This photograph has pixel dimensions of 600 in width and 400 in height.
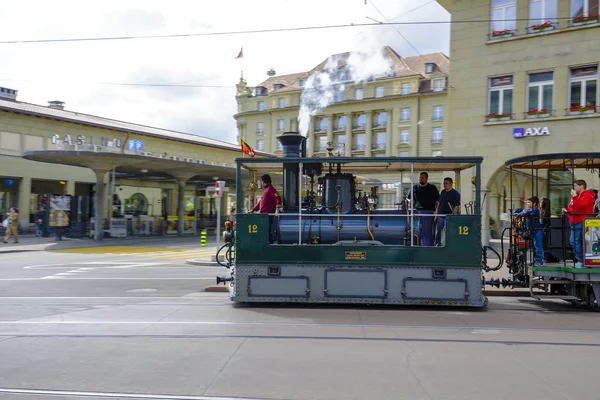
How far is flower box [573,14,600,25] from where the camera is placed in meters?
18.2

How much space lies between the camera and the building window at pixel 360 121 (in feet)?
206

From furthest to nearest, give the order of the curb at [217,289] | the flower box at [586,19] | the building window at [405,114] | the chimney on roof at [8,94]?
the building window at [405,114], the chimney on roof at [8,94], the flower box at [586,19], the curb at [217,289]

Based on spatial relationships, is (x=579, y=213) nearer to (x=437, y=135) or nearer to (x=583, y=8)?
(x=583, y=8)

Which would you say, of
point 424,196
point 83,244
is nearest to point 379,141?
point 83,244

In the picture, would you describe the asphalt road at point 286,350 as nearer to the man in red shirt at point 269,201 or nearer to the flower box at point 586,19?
the man in red shirt at point 269,201

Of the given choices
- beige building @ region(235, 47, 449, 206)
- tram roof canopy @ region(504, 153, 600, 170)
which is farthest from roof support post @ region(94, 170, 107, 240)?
beige building @ region(235, 47, 449, 206)

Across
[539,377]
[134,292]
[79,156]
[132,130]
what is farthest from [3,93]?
[539,377]

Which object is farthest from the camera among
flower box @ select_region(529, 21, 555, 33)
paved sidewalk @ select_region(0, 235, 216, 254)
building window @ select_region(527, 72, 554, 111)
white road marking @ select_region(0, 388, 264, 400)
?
paved sidewalk @ select_region(0, 235, 216, 254)

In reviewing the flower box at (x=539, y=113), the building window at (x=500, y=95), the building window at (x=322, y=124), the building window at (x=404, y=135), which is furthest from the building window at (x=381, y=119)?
the flower box at (x=539, y=113)

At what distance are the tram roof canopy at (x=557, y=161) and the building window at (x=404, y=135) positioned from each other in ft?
163

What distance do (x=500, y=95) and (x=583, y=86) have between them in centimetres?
279

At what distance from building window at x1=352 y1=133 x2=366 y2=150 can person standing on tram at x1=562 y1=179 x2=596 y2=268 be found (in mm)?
54161

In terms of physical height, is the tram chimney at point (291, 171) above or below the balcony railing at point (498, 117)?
below

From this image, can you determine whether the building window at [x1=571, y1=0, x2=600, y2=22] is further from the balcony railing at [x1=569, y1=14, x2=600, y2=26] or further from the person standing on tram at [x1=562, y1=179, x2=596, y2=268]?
the person standing on tram at [x1=562, y1=179, x2=596, y2=268]
